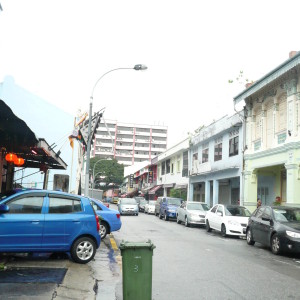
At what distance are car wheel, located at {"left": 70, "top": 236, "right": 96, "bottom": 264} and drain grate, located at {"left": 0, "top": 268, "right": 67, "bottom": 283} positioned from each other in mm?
872

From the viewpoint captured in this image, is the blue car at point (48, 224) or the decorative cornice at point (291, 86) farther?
the decorative cornice at point (291, 86)

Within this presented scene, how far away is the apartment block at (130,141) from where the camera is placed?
391 ft

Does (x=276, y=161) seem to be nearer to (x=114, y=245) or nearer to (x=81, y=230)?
(x=114, y=245)

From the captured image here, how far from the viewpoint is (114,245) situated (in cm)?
1316

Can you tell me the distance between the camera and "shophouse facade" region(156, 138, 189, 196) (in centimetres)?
4103

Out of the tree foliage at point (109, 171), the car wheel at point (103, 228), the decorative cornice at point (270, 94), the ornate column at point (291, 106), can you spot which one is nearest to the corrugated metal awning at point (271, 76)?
the decorative cornice at point (270, 94)

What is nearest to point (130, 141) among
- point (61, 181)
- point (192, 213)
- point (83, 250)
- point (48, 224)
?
point (61, 181)

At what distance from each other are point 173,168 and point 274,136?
2566 centimetres

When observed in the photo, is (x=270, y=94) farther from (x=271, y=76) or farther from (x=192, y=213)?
(x=192, y=213)

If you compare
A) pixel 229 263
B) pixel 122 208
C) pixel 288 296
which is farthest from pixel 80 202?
pixel 122 208

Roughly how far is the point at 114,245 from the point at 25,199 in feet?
16.8

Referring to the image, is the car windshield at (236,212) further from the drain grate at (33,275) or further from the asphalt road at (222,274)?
the drain grate at (33,275)

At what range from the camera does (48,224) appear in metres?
8.65

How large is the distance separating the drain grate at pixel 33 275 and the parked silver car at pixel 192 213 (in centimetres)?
1475
